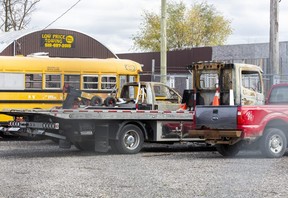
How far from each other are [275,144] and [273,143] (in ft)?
0.23

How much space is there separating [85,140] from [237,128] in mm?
4540

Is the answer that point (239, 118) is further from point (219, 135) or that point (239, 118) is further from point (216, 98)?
point (216, 98)

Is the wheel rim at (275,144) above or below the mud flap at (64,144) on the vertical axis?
above

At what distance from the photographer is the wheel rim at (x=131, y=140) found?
62.9ft

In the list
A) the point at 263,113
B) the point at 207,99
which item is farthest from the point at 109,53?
the point at 263,113

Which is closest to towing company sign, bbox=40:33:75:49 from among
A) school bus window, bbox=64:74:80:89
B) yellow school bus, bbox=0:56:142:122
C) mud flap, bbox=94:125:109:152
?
yellow school bus, bbox=0:56:142:122

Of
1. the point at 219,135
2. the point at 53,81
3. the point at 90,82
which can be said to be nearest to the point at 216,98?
the point at 219,135

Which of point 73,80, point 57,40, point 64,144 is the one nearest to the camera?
point 64,144

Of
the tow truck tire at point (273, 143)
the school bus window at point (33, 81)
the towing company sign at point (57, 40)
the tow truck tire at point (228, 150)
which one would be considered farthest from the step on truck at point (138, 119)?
the towing company sign at point (57, 40)

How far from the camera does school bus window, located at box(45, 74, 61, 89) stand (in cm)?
2545

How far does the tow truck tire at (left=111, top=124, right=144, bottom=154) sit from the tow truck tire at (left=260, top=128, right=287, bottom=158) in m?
3.69

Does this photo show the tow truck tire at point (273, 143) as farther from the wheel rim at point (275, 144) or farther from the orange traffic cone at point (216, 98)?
the orange traffic cone at point (216, 98)

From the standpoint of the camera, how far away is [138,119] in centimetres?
1920

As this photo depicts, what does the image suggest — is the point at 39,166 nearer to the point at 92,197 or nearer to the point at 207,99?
the point at 92,197
